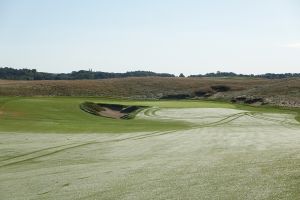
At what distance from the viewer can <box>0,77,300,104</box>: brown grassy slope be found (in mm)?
111456

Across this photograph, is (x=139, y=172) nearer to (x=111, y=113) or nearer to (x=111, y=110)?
(x=111, y=113)

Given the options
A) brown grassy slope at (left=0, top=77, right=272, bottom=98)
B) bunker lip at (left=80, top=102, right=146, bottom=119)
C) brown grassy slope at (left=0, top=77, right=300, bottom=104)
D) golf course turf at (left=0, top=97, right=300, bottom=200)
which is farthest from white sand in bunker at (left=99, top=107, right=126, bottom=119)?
golf course turf at (left=0, top=97, right=300, bottom=200)

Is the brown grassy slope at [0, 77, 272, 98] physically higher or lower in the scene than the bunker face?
higher

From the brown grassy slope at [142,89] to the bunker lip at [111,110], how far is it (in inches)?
1290

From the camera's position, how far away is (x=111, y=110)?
82.1m

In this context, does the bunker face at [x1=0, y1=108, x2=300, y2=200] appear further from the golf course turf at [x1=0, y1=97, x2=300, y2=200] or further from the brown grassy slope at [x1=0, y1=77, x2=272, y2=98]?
the brown grassy slope at [x1=0, y1=77, x2=272, y2=98]

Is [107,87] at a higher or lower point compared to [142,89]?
higher

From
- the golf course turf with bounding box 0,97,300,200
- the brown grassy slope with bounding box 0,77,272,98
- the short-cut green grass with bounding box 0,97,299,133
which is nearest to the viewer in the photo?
the golf course turf with bounding box 0,97,300,200

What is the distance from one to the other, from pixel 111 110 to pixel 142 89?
62441 millimetres

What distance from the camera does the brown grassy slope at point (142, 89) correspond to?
111 metres

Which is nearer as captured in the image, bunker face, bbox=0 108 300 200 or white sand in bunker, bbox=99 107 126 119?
bunker face, bbox=0 108 300 200

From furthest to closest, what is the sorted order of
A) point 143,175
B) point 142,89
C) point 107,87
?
point 142,89 → point 107,87 → point 143,175

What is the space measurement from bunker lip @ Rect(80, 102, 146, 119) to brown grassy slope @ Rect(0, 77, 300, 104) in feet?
108

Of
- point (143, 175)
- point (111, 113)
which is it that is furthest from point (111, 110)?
point (143, 175)
